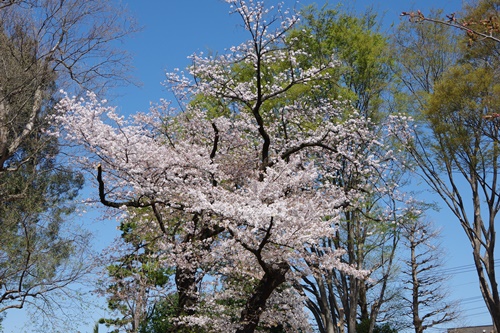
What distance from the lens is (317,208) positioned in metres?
9.60

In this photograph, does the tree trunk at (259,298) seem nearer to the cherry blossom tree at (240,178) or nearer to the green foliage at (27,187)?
the cherry blossom tree at (240,178)

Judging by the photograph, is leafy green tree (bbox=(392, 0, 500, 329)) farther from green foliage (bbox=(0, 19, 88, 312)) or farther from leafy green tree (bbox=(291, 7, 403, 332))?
green foliage (bbox=(0, 19, 88, 312))

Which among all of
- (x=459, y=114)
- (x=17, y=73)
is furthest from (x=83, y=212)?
(x=459, y=114)

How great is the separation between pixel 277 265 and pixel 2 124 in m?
6.42

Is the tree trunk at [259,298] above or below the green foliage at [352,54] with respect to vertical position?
below

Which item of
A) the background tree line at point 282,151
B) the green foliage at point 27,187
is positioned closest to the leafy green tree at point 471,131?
the background tree line at point 282,151

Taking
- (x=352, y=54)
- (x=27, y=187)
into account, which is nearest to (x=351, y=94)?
(x=352, y=54)

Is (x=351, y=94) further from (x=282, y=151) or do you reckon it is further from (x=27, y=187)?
(x=27, y=187)

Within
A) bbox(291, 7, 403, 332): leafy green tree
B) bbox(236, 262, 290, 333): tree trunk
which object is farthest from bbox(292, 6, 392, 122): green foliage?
bbox(236, 262, 290, 333): tree trunk

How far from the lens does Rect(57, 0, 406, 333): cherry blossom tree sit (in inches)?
364

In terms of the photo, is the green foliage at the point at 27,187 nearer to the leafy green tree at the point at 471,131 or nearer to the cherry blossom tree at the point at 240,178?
the cherry blossom tree at the point at 240,178

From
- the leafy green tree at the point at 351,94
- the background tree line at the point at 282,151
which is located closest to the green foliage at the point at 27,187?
the background tree line at the point at 282,151

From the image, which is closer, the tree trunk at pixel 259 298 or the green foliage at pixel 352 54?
the tree trunk at pixel 259 298

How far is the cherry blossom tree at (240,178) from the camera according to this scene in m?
9.23
